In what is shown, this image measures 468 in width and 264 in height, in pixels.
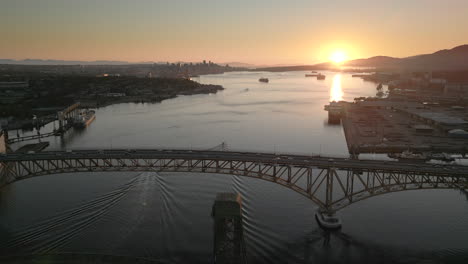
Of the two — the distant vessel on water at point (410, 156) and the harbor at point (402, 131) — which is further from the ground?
the harbor at point (402, 131)

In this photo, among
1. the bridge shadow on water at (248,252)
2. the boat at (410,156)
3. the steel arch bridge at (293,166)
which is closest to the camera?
the bridge shadow on water at (248,252)

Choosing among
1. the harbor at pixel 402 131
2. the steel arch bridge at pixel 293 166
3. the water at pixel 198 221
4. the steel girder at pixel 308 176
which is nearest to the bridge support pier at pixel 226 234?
the water at pixel 198 221

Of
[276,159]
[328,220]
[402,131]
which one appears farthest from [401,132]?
[276,159]

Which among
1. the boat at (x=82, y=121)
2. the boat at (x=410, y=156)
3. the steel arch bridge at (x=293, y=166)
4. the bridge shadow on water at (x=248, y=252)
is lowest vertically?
the bridge shadow on water at (x=248, y=252)

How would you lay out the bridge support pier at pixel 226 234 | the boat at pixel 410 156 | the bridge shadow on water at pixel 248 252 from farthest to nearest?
1. the boat at pixel 410 156
2. the bridge shadow on water at pixel 248 252
3. the bridge support pier at pixel 226 234

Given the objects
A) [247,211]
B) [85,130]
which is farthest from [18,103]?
[247,211]

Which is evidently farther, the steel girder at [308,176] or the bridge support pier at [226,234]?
the steel girder at [308,176]

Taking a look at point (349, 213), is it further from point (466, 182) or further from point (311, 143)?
point (311, 143)

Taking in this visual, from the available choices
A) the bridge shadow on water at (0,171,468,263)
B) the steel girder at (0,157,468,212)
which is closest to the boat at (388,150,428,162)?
the steel girder at (0,157,468,212)

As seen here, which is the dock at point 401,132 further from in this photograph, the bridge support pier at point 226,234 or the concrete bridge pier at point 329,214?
the bridge support pier at point 226,234
